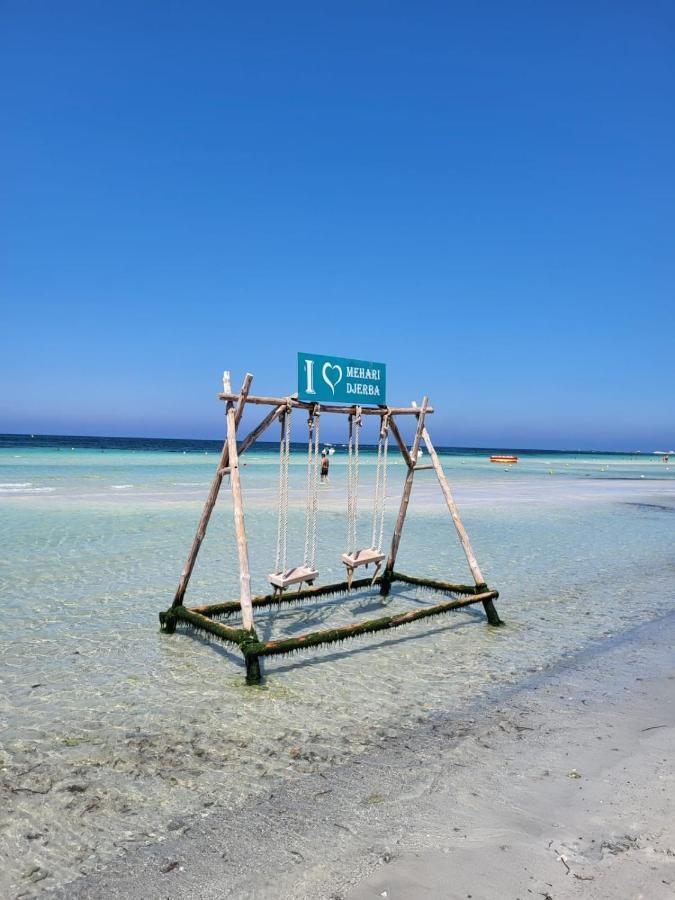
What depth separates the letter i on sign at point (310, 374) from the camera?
730 centimetres

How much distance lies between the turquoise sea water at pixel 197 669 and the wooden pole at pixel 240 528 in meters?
0.74

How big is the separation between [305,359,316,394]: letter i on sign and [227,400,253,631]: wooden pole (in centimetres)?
98

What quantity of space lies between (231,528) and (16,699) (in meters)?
11.0

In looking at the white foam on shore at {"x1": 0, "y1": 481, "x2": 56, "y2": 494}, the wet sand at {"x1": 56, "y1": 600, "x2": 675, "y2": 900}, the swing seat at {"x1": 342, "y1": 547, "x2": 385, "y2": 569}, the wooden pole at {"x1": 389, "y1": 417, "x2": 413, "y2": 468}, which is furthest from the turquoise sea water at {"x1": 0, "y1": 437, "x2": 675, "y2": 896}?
the white foam on shore at {"x1": 0, "y1": 481, "x2": 56, "y2": 494}

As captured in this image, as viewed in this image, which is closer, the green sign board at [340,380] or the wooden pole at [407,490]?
the green sign board at [340,380]

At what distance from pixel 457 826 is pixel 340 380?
5080mm

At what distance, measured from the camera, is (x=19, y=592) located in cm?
931

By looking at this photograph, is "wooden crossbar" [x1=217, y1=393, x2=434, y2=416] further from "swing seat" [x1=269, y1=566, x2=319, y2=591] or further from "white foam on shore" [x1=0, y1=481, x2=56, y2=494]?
"white foam on shore" [x1=0, y1=481, x2=56, y2=494]

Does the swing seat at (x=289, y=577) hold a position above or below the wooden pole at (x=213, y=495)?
below

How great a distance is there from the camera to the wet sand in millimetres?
3217

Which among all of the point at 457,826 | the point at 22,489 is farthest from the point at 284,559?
the point at 22,489

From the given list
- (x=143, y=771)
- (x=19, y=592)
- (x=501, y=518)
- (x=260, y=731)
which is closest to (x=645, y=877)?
(x=260, y=731)

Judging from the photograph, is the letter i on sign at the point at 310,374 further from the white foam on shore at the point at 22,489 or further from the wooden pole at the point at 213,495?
the white foam on shore at the point at 22,489

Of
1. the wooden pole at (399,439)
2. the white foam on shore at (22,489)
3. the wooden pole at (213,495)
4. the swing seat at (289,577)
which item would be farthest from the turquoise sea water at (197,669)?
the white foam on shore at (22,489)
